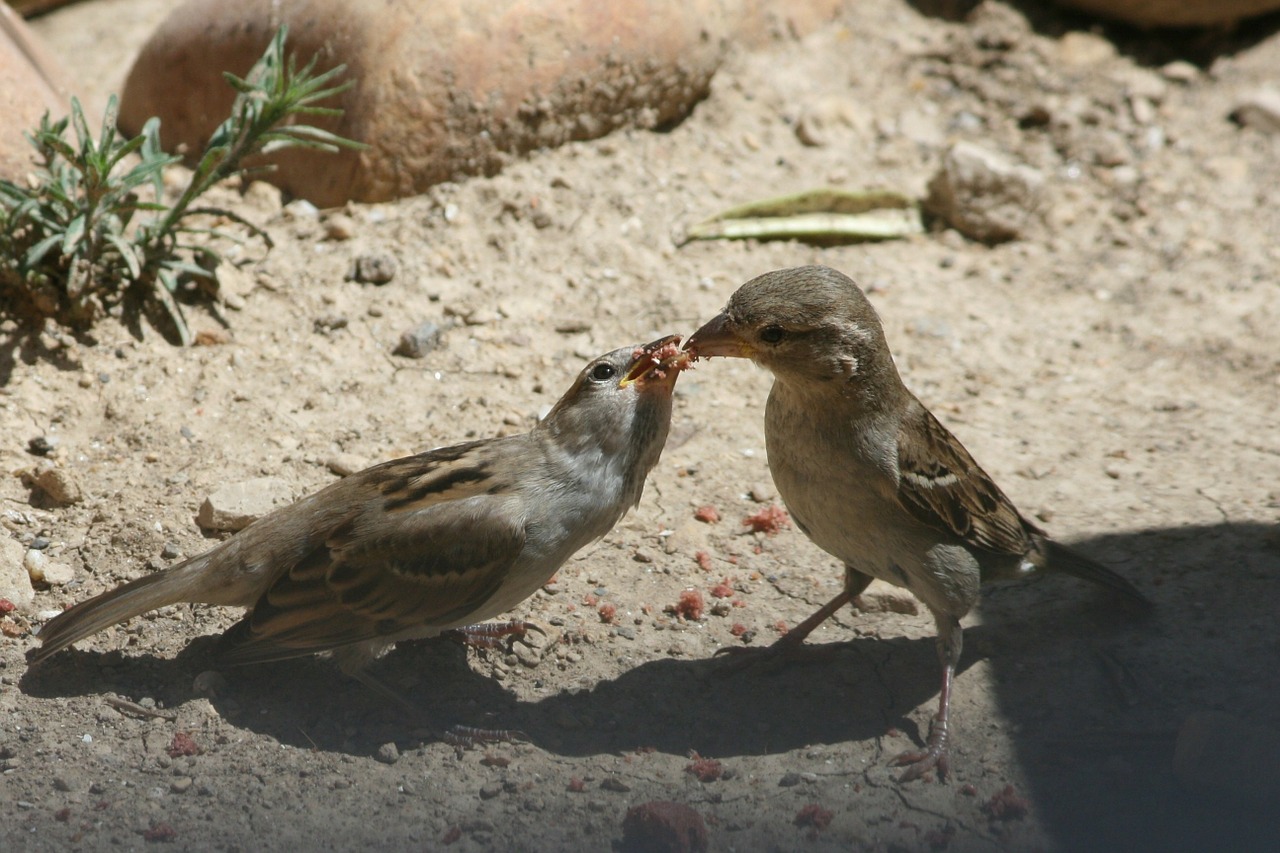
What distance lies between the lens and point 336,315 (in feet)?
20.3

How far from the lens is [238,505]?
499 cm

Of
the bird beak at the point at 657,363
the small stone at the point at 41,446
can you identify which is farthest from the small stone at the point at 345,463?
the bird beak at the point at 657,363

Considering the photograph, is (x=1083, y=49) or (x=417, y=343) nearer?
(x=417, y=343)

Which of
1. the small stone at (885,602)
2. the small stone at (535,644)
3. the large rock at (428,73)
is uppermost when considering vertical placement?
the large rock at (428,73)

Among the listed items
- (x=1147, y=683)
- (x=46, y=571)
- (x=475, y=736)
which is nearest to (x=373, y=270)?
(x=46, y=571)

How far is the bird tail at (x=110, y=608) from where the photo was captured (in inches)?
164

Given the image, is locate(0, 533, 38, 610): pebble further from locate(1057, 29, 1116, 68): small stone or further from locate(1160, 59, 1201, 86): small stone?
locate(1160, 59, 1201, 86): small stone

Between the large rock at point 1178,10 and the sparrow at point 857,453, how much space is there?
5755mm

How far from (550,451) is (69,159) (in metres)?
2.74

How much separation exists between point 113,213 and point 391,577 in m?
2.57

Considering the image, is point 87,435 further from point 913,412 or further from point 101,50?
point 101,50

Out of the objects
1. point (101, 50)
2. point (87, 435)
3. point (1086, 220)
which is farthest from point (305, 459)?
point (1086, 220)

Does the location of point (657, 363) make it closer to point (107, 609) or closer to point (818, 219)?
point (107, 609)

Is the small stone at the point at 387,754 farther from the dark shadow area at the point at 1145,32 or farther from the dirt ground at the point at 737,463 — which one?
the dark shadow area at the point at 1145,32
